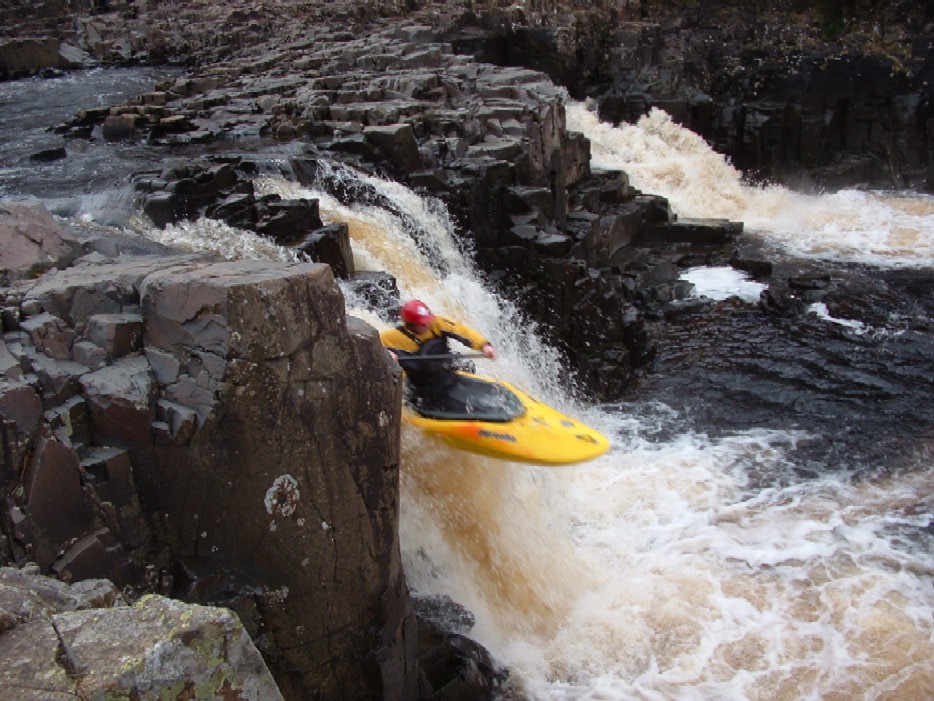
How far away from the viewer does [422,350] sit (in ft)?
24.5

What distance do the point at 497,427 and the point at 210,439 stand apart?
3.00 metres

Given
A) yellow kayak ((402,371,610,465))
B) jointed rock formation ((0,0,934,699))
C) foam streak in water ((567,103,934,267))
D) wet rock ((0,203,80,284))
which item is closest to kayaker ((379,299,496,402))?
yellow kayak ((402,371,610,465))

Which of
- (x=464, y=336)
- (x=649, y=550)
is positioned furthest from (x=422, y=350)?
(x=649, y=550)

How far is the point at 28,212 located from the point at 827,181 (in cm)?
1952

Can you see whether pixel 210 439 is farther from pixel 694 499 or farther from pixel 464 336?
pixel 694 499

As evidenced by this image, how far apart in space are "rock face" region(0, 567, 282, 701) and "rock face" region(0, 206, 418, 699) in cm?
167

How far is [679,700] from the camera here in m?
6.68

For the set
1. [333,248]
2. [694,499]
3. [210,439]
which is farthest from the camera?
[333,248]

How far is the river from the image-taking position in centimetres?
705

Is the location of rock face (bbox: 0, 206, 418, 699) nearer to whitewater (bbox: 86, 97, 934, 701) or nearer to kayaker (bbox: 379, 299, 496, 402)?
whitewater (bbox: 86, 97, 934, 701)

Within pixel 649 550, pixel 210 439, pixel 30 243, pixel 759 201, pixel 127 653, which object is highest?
pixel 30 243

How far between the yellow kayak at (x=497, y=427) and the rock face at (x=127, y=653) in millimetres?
4425

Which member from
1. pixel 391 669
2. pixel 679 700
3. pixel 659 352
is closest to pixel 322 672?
pixel 391 669

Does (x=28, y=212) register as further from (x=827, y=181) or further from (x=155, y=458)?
(x=827, y=181)
